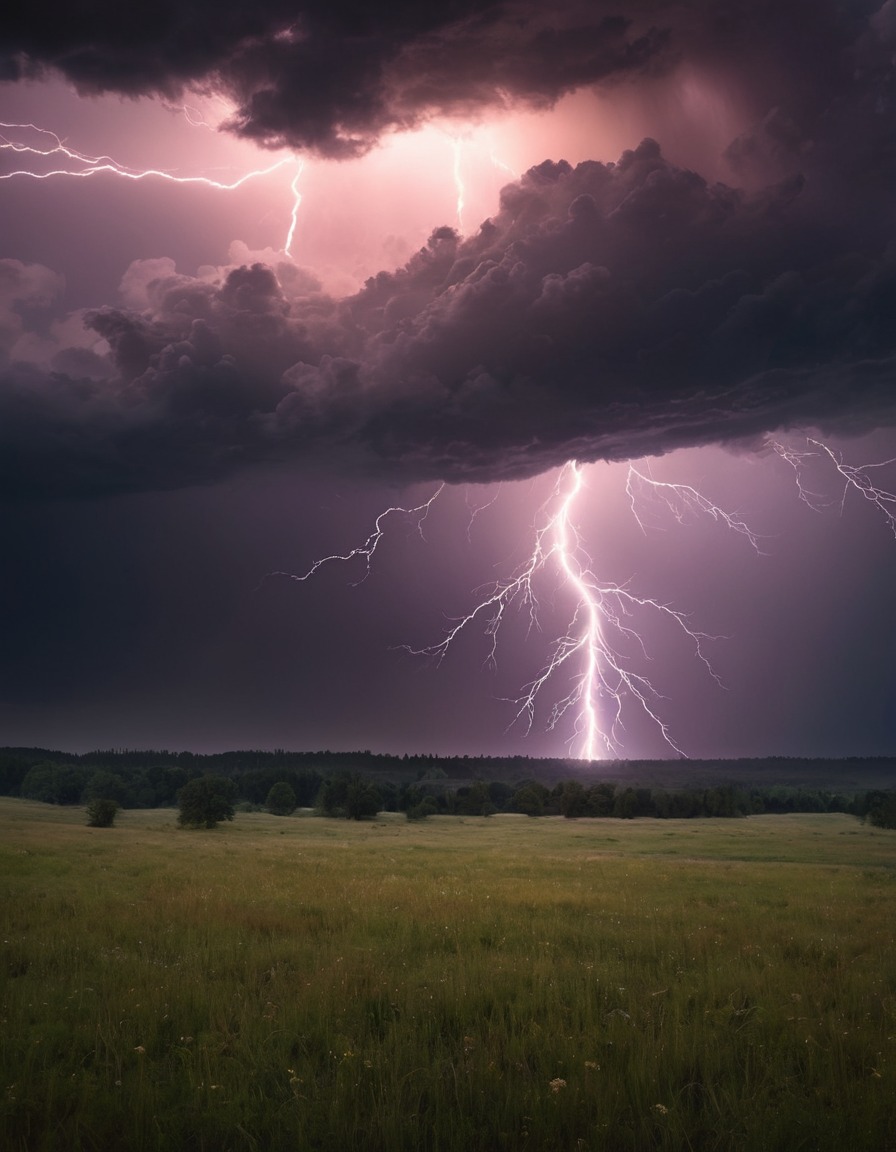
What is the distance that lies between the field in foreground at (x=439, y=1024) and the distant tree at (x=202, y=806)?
130 ft

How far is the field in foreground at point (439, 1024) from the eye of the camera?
5.32m

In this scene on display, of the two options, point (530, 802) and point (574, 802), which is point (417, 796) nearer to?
point (530, 802)

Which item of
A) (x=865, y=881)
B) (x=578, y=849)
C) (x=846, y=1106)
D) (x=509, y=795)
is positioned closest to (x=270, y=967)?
(x=846, y=1106)

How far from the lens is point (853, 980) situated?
29.7 feet

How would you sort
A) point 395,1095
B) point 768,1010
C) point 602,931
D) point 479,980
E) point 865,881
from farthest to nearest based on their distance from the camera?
point 865,881, point 602,931, point 479,980, point 768,1010, point 395,1095

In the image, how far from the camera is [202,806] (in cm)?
5362

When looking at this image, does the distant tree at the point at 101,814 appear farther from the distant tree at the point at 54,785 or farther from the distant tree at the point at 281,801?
the distant tree at the point at 54,785

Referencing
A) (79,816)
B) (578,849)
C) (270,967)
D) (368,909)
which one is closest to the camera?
(270,967)

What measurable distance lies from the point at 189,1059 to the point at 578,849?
112 ft

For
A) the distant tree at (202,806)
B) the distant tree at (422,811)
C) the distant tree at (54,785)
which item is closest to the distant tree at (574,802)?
the distant tree at (422,811)

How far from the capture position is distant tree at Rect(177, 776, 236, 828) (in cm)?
5288

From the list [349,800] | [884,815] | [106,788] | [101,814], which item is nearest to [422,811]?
[349,800]

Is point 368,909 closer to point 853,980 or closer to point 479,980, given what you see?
point 479,980

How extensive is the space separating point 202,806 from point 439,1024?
51411 mm
